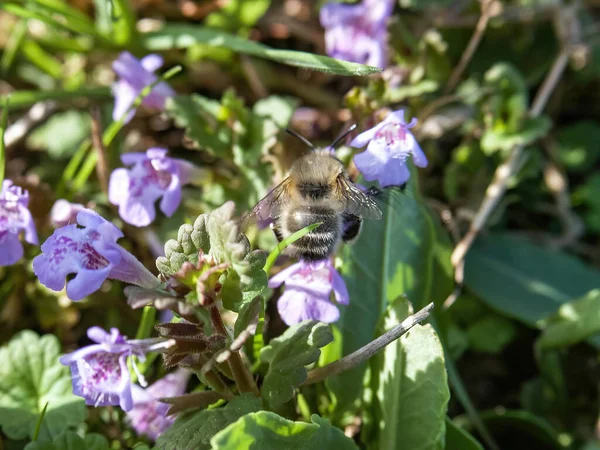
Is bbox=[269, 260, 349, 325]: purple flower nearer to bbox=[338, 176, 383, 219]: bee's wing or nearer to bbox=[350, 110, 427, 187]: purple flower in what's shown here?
bbox=[338, 176, 383, 219]: bee's wing

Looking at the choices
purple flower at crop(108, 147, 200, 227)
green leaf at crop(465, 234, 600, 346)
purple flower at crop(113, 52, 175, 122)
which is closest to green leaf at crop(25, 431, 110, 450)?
purple flower at crop(108, 147, 200, 227)

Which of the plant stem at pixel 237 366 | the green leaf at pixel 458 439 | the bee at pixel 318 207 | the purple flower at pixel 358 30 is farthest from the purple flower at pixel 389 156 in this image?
the purple flower at pixel 358 30

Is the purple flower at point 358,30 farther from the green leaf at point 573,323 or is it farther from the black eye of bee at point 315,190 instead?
the green leaf at point 573,323

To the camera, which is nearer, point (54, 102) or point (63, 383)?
point (63, 383)

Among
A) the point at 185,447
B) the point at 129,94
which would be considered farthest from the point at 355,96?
the point at 185,447

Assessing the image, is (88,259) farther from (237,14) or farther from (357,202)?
(237,14)

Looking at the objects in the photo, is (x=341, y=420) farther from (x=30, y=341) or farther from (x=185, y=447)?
(x=30, y=341)

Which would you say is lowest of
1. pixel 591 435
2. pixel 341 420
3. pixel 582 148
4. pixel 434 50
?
pixel 591 435
